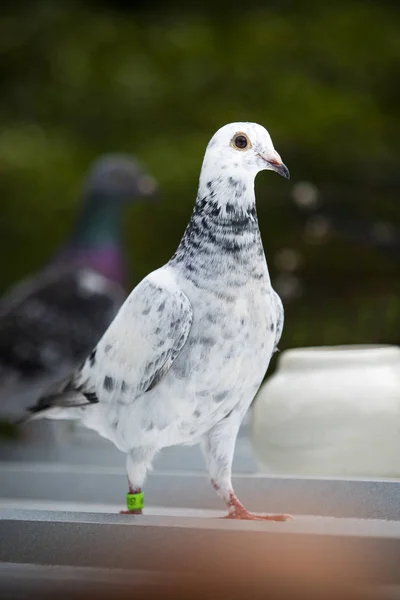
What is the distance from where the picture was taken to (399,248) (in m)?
1.86

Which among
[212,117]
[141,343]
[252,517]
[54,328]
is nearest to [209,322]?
A: [141,343]

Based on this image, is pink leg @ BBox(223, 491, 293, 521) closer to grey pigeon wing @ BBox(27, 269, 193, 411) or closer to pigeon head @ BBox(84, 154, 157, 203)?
grey pigeon wing @ BBox(27, 269, 193, 411)

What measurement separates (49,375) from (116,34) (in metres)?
0.96

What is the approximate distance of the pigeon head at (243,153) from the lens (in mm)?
662

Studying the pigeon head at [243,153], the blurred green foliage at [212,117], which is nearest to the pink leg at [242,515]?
the pigeon head at [243,153]

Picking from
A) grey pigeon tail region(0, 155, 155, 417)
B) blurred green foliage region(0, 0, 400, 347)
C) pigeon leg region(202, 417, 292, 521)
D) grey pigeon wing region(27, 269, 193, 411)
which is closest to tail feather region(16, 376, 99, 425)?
grey pigeon wing region(27, 269, 193, 411)

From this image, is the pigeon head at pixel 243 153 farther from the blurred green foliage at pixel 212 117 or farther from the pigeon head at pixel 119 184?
the blurred green foliage at pixel 212 117

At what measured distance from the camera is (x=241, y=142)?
0.67 metres

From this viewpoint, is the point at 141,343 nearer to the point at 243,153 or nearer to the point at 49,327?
the point at 243,153

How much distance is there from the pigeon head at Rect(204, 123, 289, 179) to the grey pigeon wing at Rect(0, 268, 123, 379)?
829 millimetres

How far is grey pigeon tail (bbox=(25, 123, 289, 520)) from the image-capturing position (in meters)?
0.66

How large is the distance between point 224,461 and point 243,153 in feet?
0.79

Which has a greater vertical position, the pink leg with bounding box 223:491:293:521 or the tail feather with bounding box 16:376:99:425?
the tail feather with bounding box 16:376:99:425

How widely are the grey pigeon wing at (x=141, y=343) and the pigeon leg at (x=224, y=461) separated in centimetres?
7
